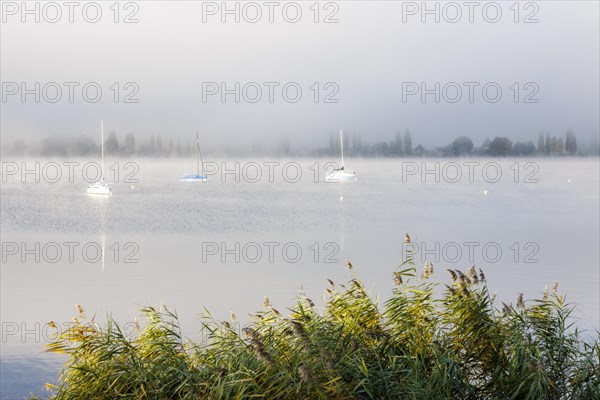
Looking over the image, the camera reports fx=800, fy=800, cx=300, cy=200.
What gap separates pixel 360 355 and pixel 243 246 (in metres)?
42.2

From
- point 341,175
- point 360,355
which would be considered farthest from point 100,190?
point 360,355

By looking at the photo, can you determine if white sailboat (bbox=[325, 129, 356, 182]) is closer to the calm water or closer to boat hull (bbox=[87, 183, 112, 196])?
the calm water

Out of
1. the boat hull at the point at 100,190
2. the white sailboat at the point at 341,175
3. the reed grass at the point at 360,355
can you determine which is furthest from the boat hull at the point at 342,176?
the reed grass at the point at 360,355

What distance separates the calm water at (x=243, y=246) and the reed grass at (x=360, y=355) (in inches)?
296

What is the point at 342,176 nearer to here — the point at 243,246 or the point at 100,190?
the point at 100,190

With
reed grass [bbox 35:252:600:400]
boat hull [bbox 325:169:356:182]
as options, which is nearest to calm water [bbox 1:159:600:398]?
boat hull [bbox 325:169:356:182]

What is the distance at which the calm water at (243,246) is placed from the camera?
92.2 ft

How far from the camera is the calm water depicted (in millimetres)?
28094

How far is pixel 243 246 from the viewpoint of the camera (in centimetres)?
5016

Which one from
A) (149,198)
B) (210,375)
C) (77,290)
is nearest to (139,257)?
(77,290)

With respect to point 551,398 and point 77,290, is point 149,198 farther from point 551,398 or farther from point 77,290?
point 551,398

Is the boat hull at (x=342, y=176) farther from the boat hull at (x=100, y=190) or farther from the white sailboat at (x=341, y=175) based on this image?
the boat hull at (x=100, y=190)

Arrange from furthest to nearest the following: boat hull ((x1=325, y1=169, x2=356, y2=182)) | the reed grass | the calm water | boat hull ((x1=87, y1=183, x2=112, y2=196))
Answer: boat hull ((x1=325, y1=169, x2=356, y2=182)) < boat hull ((x1=87, y1=183, x2=112, y2=196)) < the calm water < the reed grass

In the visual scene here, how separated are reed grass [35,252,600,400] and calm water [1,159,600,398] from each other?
7515 millimetres
